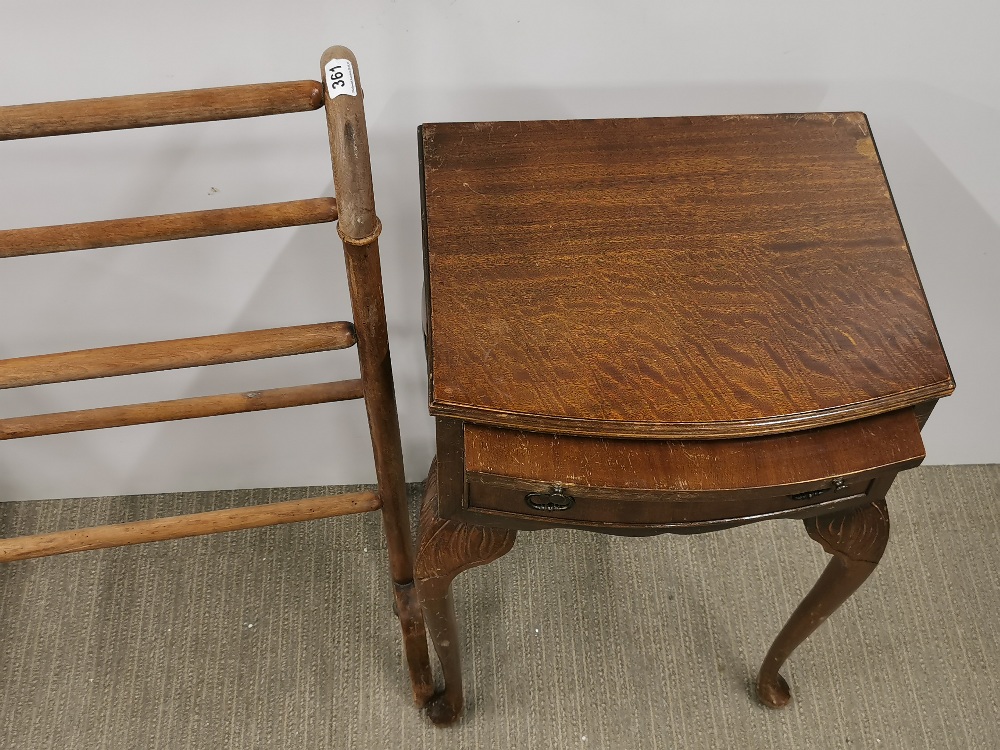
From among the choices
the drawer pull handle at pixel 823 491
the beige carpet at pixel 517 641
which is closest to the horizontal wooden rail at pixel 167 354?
the drawer pull handle at pixel 823 491

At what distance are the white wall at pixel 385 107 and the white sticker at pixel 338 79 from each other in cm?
17

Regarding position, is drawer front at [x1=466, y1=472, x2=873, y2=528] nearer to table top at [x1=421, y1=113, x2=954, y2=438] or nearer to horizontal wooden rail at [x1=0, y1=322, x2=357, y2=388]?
table top at [x1=421, y1=113, x2=954, y2=438]

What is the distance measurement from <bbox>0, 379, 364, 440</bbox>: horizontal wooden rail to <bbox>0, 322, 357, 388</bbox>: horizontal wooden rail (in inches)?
2.9

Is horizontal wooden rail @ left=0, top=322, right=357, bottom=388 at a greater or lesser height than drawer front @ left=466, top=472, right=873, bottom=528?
greater

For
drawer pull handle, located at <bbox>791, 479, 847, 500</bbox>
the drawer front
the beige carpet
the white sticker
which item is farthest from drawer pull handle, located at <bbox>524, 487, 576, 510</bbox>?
the beige carpet

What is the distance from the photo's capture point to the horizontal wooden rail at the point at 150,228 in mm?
522

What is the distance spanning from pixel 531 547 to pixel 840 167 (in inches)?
21.6

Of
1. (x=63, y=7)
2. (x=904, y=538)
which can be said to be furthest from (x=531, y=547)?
(x=63, y=7)

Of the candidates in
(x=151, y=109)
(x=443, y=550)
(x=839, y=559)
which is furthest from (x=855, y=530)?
(x=151, y=109)

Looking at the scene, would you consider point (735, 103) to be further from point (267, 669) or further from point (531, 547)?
point (267, 669)

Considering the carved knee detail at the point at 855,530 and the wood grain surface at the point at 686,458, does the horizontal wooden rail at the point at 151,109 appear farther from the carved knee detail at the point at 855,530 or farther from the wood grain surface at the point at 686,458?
the carved knee detail at the point at 855,530

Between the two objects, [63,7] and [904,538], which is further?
[904,538]

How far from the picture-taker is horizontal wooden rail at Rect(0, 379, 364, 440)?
0.66m

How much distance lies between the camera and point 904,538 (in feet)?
3.41
